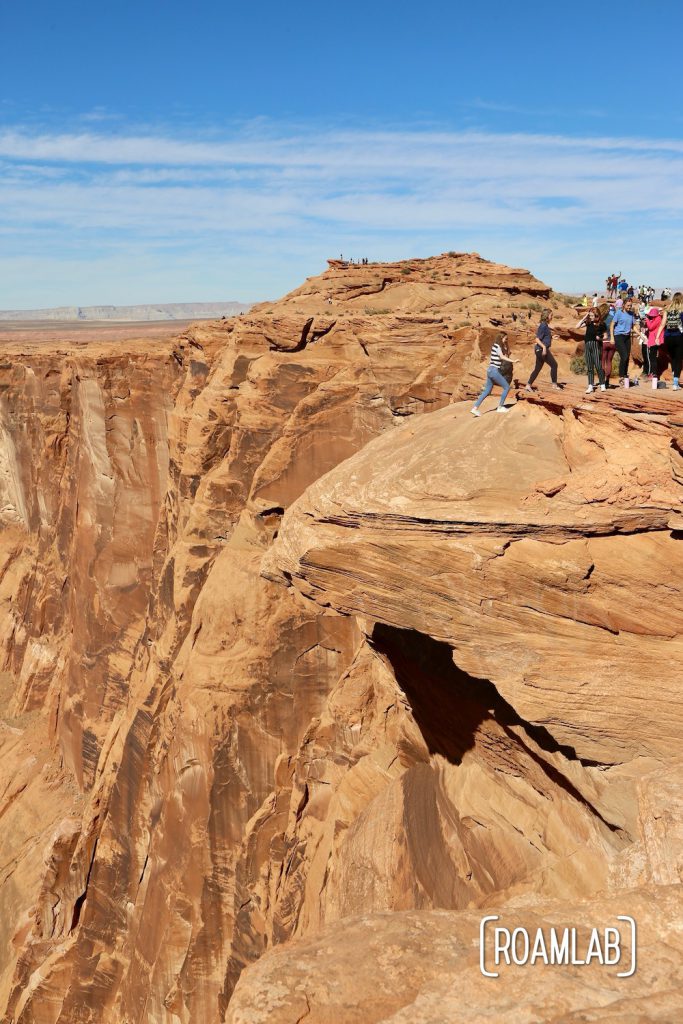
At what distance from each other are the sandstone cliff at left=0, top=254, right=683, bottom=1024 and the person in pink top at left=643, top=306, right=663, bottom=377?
3041mm

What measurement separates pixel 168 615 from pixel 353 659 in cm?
826

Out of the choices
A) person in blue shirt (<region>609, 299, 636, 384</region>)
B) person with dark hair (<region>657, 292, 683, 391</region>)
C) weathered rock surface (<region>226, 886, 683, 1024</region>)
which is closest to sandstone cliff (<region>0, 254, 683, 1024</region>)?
weathered rock surface (<region>226, 886, 683, 1024</region>)

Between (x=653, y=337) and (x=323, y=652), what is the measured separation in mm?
11140

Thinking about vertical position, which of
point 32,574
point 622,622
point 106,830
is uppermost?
point 622,622

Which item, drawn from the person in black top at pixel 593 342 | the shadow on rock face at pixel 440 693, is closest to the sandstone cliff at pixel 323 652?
the shadow on rock face at pixel 440 693

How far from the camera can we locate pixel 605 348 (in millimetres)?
13344

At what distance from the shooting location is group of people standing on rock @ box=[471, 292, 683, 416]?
12.2 meters

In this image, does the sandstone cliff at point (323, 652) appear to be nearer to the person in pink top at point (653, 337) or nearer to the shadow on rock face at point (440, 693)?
the shadow on rock face at point (440, 693)

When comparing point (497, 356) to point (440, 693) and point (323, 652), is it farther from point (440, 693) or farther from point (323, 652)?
point (323, 652)

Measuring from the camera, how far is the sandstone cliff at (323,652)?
32.7ft

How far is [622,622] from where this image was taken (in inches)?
386

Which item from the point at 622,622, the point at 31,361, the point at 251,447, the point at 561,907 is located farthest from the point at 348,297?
the point at 561,907

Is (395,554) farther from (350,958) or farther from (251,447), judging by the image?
(251,447)

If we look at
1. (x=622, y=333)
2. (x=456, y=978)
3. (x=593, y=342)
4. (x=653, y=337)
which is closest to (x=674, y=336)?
(x=653, y=337)
